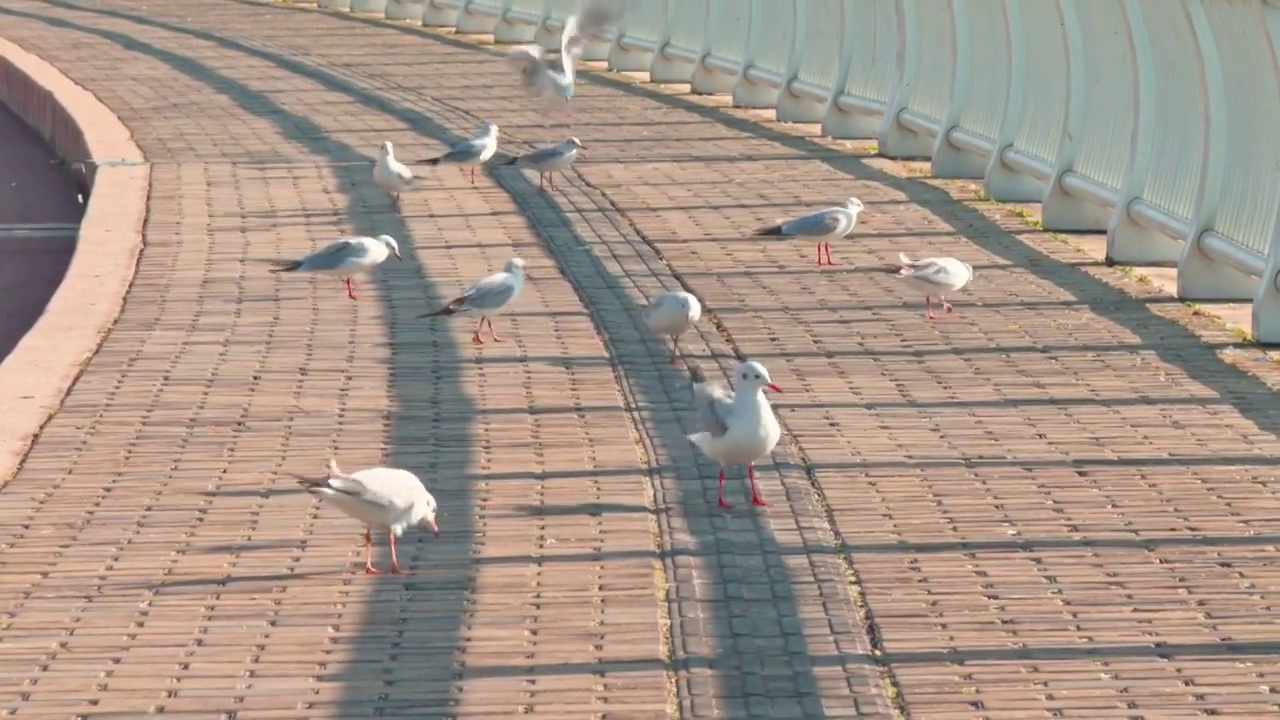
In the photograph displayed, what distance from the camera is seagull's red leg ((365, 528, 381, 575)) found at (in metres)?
7.23

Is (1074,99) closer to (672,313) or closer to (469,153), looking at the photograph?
(469,153)

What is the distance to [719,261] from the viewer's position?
12961 millimetres

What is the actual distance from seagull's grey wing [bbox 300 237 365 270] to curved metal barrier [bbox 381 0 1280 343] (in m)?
4.10

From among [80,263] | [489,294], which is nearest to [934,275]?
[489,294]

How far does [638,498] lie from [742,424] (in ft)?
1.73

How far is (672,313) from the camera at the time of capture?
33.1 ft

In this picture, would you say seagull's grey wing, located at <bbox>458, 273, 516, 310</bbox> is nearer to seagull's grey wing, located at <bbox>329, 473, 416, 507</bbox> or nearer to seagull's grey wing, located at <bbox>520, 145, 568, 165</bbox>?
seagull's grey wing, located at <bbox>329, 473, 416, 507</bbox>

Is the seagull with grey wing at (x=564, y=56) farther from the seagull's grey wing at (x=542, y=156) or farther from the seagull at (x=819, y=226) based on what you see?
the seagull at (x=819, y=226)

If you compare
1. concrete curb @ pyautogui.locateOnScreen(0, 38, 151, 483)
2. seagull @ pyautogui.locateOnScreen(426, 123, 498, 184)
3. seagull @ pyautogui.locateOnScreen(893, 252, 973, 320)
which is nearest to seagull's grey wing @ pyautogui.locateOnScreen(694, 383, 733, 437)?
concrete curb @ pyautogui.locateOnScreen(0, 38, 151, 483)

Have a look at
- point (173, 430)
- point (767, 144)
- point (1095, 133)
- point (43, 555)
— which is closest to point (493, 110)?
point (767, 144)

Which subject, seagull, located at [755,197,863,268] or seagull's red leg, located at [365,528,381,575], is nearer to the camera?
seagull's red leg, located at [365,528,381,575]

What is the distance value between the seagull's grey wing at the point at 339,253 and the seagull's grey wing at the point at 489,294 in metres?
1.25

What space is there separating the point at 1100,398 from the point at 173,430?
377 cm

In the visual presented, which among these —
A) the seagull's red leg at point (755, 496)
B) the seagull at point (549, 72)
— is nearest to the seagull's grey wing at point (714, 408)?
the seagull's red leg at point (755, 496)
